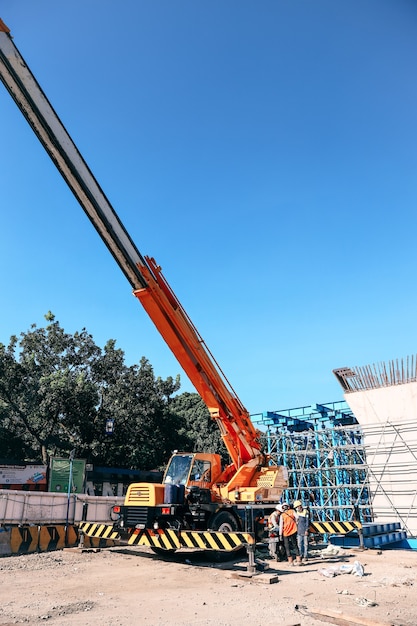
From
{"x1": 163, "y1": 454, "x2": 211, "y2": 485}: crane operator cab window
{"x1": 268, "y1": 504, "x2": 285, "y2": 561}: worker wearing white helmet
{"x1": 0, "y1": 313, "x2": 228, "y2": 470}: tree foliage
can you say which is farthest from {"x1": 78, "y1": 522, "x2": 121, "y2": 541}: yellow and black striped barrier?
{"x1": 0, "y1": 313, "x2": 228, "y2": 470}: tree foliage

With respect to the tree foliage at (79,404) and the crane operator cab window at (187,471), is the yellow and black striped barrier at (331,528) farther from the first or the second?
the tree foliage at (79,404)

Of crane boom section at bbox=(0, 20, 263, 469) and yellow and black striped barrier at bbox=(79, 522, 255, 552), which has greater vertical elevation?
crane boom section at bbox=(0, 20, 263, 469)

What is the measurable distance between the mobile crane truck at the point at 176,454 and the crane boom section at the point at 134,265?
21 millimetres

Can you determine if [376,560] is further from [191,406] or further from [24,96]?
[191,406]

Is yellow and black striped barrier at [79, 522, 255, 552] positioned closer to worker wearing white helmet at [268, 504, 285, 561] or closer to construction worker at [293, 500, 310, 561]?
worker wearing white helmet at [268, 504, 285, 561]

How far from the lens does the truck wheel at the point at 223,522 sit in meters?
12.7

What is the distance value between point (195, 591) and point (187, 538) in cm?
240

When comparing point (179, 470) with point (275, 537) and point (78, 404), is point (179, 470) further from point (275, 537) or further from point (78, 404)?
point (78, 404)

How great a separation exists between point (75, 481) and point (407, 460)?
48.3ft

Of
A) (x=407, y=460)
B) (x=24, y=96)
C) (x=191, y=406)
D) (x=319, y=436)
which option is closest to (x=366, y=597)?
(x=407, y=460)

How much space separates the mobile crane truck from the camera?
1020 cm

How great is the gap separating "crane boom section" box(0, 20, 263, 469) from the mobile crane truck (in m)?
0.02

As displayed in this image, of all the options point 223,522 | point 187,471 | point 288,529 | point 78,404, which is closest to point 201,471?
point 187,471

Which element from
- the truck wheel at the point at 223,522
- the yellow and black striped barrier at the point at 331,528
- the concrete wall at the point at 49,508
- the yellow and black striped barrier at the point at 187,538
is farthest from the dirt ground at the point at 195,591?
the concrete wall at the point at 49,508
